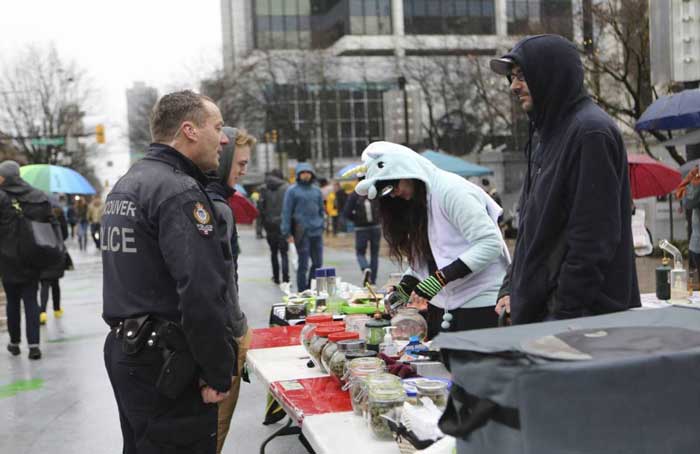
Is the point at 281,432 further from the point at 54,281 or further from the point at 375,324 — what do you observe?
the point at 54,281

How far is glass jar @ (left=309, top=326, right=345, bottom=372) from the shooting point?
13.1 ft

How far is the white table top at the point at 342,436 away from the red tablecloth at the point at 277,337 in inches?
69.5

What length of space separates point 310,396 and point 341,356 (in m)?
0.26

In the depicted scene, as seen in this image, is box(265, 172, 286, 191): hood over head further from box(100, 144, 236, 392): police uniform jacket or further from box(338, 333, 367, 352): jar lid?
box(100, 144, 236, 392): police uniform jacket

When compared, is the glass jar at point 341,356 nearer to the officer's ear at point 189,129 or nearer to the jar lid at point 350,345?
the jar lid at point 350,345

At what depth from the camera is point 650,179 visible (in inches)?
496

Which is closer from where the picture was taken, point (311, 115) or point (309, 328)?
point (309, 328)

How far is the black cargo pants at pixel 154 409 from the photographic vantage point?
9.81ft

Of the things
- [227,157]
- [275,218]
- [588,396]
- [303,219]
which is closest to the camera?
[588,396]

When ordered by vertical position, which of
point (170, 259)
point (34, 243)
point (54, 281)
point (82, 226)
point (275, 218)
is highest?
point (170, 259)

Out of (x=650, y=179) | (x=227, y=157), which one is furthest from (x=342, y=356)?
(x=650, y=179)

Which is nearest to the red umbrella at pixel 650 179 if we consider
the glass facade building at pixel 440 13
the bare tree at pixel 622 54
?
the bare tree at pixel 622 54

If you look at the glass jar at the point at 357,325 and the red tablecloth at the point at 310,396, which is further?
the glass jar at the point at 357,325

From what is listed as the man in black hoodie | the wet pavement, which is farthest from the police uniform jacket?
the wet pavement
